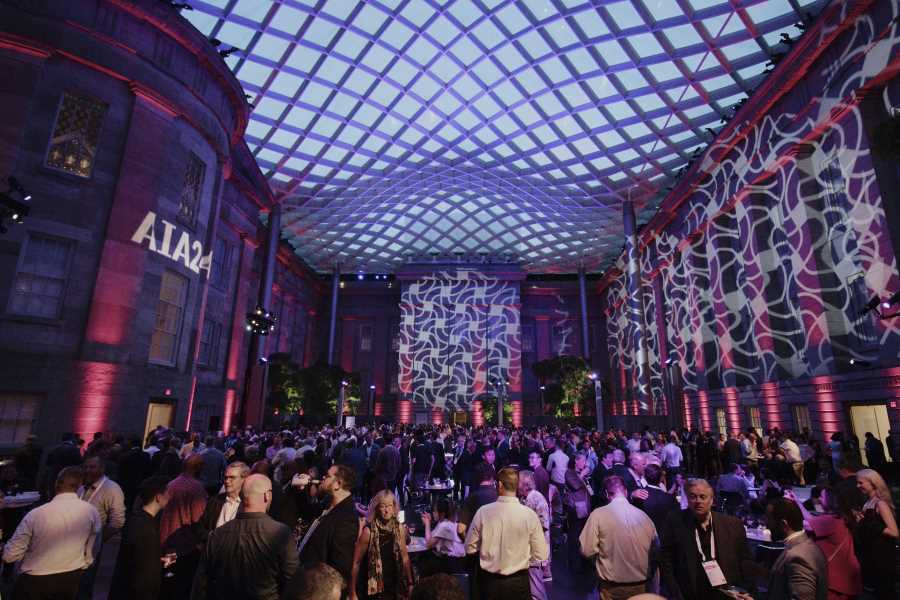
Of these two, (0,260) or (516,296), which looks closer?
(0,260)

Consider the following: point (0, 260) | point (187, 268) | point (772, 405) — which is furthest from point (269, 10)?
point (772, 405)

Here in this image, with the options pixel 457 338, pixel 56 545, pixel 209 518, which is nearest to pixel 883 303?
pixel 209 518

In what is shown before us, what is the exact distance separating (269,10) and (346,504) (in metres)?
22.0

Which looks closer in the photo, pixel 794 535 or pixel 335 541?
pixel 794 535

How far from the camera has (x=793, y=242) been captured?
1745cm

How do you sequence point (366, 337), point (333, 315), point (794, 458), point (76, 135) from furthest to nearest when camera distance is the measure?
point (366, 337)
point (333, 315)
point (76, 135)
point (794, 458)

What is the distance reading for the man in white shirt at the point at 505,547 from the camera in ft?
12.3

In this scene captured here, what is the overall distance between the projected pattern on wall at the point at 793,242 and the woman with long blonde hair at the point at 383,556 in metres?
15.9

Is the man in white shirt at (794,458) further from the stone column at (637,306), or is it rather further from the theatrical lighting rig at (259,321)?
the theatrical lighting rig at (259,321)

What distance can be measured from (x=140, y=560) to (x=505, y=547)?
2.98 metres

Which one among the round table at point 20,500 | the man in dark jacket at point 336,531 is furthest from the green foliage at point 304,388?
the man in dark jacket at point 336,531

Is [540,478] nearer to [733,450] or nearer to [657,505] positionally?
[657,505]

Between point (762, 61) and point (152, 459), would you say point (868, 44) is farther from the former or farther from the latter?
point (152, 459)

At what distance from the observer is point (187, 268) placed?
16.2 m
